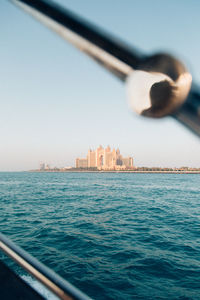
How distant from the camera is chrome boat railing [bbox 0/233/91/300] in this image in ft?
2.99

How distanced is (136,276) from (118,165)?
6053 inches

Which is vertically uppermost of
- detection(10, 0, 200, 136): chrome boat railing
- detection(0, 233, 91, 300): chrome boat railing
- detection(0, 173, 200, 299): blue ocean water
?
detection(10, 0, 200, 136): chrome boat railing

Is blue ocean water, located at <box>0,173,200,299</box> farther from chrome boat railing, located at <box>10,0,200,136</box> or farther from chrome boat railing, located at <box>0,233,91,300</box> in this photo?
chrome boat railing, located at <box>10,0,200,136</box>

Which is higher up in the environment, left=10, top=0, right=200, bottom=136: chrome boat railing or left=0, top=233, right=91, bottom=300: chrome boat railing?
left=10, top=0, right=200, bottom=136: chrome boat railing

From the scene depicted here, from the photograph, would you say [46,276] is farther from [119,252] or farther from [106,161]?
[106,161]

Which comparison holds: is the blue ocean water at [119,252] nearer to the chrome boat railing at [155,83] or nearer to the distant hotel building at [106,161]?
the chrome boat railing at [155,83]

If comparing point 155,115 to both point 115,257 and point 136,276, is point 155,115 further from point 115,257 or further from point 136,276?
point 115,257

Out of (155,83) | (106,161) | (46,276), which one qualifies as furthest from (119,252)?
(106,161)

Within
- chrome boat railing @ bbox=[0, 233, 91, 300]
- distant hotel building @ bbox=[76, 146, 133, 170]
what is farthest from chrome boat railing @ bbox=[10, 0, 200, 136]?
distant hotel building @ bbox=[76, 146, 133, 170]

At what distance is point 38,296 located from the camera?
117 cm

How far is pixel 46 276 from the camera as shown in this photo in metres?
1.00

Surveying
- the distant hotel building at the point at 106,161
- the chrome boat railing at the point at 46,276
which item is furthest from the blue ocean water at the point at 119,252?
the distant hotel building at the point at 106,161

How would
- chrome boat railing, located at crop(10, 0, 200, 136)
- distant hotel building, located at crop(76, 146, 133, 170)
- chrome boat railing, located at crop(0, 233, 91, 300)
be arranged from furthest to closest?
distant hotel building, located at crop(76, 146, 133, 170) < chrome boat railing, located at crop(0, 233, 91, 300) < chrome boat railing, located at crop(10, 0, 200, 136)

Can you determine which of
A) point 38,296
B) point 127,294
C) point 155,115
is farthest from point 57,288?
point 127,294
